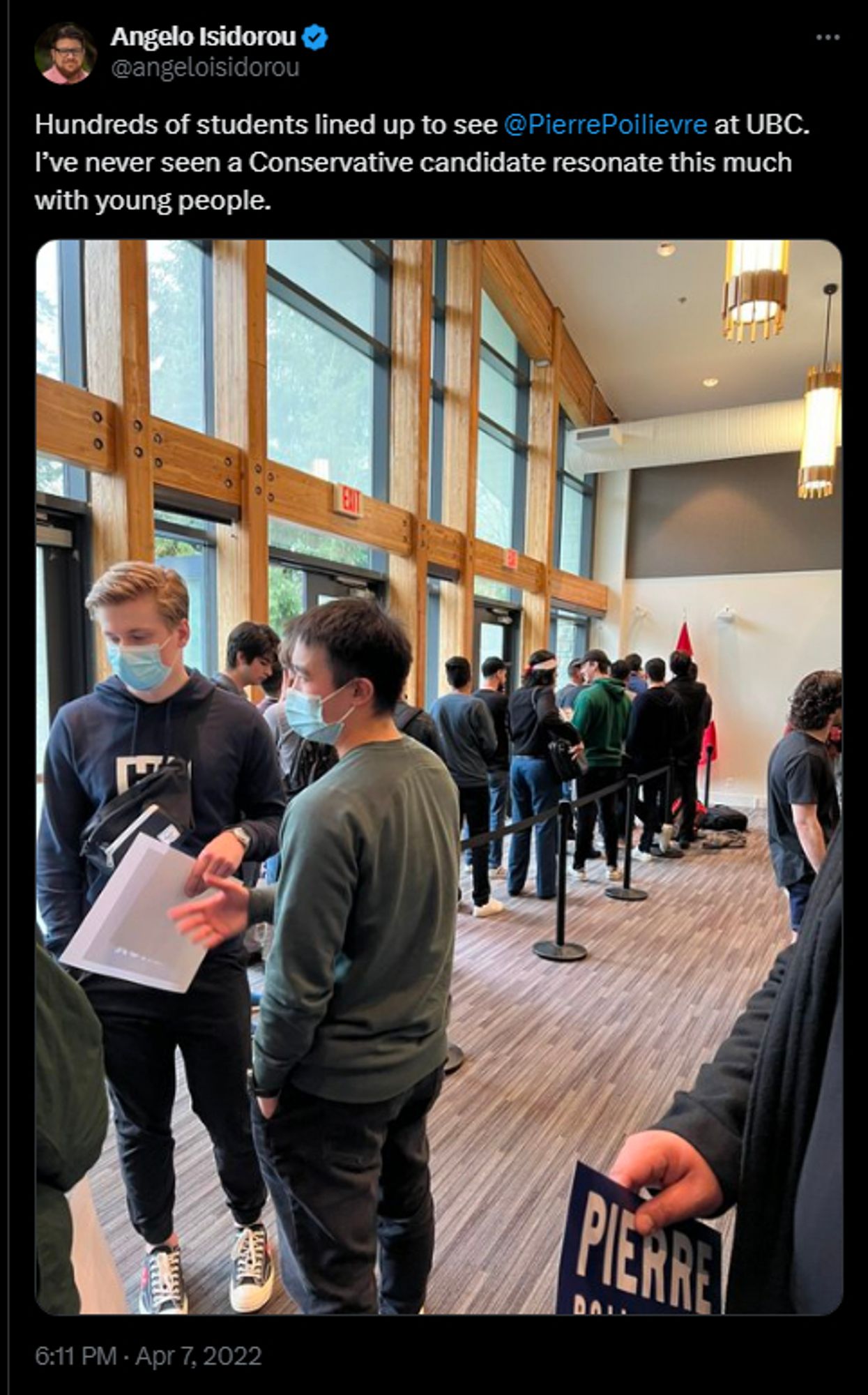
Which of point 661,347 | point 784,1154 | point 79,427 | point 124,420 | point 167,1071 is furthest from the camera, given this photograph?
point 661,347

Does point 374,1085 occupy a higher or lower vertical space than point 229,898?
lower

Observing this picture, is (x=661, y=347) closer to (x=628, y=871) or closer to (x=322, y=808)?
(x=628, y=871)

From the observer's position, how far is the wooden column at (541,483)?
283 inches

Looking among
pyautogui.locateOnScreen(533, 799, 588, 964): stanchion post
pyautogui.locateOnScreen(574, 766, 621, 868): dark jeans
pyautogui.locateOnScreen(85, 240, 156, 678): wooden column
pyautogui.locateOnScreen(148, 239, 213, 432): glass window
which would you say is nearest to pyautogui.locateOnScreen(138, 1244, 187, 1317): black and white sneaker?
pyautogui.locateOnScreen(85, 240, 156, 678): wooden column

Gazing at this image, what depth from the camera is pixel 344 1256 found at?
3.27 feet

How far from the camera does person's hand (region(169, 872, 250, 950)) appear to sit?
101 centimetres

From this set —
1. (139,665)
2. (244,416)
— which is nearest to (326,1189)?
(139,665)

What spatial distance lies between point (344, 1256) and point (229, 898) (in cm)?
57

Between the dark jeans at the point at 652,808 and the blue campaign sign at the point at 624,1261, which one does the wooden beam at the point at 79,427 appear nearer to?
the blue campaign sign at the point at 624,1261

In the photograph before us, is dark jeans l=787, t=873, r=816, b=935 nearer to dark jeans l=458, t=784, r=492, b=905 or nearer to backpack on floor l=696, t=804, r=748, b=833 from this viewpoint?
dark jeans l=458, t=784, r=492, b=905

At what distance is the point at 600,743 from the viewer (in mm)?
4973
